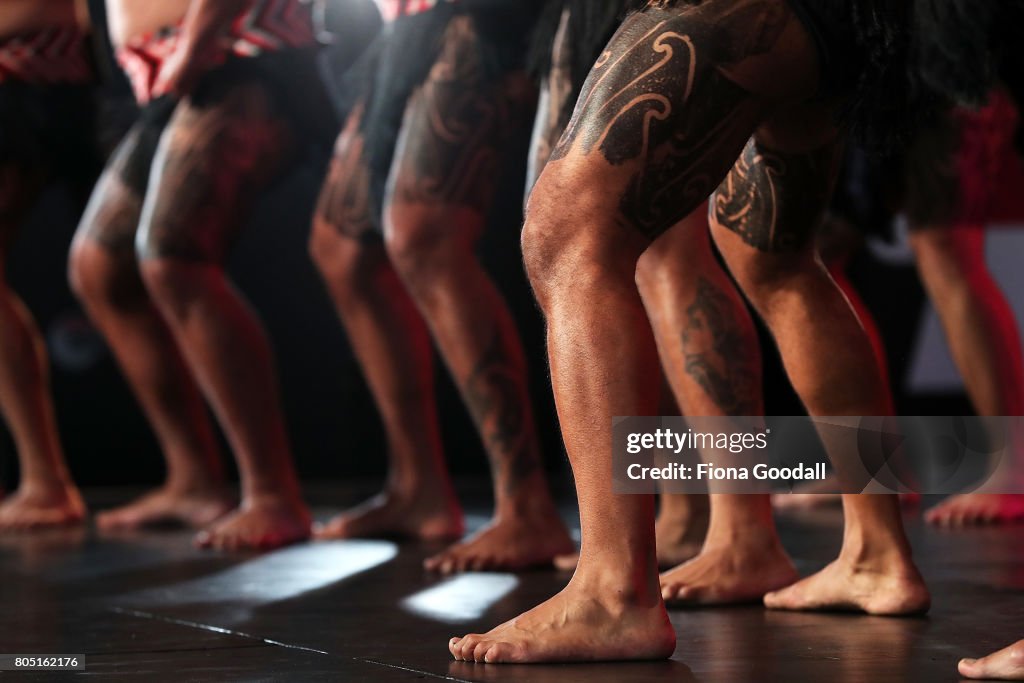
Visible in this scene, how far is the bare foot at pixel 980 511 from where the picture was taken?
339 cm

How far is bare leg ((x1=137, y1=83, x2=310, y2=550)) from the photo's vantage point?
3.53 metres

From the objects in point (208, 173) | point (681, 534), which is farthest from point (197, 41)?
point (681, 534)

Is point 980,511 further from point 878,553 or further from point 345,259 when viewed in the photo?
point 345,259

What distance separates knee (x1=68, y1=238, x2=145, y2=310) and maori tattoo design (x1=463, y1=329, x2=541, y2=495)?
1.42 metres

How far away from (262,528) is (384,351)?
1.68 ft

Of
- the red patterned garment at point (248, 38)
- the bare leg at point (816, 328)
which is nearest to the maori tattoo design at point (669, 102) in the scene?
the bare leg at point (816, 328)

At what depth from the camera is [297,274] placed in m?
5.83

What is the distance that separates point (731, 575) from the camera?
2232 millimetres

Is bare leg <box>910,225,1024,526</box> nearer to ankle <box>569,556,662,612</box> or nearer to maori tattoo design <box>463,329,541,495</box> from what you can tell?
maori tattoo design <box>463,329,541,495</box>

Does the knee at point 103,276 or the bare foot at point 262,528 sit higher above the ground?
the knee at point 103,276

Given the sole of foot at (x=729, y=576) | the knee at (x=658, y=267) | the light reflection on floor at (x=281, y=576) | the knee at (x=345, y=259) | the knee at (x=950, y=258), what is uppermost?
the knee at (x=658, y=267)

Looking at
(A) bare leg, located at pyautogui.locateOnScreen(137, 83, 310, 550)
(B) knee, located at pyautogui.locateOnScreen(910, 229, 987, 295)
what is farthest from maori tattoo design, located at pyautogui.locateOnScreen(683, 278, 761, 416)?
(A) bare leg, located at pyautogui.locateOnScreen(137, 83, 310, 550)

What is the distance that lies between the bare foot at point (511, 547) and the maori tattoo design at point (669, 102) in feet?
3.66

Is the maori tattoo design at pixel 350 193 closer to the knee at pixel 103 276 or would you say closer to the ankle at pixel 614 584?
the knee at pixel 103 276
